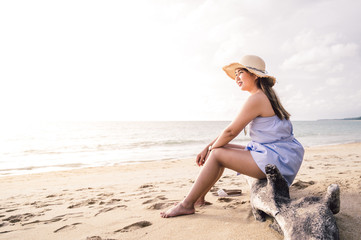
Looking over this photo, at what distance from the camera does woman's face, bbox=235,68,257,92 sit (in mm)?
2926

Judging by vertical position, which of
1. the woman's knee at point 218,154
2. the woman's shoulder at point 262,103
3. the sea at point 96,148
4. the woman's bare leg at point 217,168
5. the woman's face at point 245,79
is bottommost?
the sea at point 96,148

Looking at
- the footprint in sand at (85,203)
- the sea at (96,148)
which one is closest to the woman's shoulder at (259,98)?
the footprint in sand at (85,203)

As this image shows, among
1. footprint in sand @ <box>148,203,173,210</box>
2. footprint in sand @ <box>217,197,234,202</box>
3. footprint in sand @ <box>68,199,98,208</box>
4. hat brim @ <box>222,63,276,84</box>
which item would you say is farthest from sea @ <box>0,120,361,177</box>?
hat brim @ <box>222,63,276,84</box>

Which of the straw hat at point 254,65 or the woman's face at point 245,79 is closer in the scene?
the straw hat at point 254,65

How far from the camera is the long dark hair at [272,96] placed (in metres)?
2.74

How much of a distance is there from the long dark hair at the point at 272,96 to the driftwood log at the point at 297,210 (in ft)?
2.78

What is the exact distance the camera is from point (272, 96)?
2.78 meters

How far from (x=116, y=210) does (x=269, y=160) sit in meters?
2.23

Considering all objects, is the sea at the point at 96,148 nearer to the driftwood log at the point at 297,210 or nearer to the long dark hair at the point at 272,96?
the long dark hair at the point at 272,96

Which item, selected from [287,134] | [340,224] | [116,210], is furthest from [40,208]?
[340,224]

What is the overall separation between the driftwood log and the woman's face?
118 centimetres

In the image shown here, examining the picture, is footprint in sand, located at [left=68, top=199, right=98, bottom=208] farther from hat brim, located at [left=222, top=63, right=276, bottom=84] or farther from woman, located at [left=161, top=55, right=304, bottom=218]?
hat brim, located at [left=222, top=63, right=276, bottom=84]

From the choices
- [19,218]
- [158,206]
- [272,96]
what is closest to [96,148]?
[19,218]

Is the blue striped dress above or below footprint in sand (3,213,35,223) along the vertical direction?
above
